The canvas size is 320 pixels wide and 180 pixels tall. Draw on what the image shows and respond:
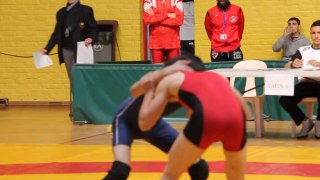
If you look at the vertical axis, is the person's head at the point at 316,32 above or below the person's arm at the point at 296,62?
above

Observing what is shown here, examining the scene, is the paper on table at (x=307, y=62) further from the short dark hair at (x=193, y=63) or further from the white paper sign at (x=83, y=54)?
the short dark hair at (x=193, y=63)

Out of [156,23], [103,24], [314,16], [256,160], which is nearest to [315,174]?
[256,160]

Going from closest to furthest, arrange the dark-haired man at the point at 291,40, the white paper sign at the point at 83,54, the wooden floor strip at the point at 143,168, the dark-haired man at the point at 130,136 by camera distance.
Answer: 1. the dark-haired man at the point at 130,136
2. the wooden floor strip at the point at 143,168
3. the white paper sign at the point at 83,54
4. the dark-haired man at the point at 291,40

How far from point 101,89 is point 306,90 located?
304 cm

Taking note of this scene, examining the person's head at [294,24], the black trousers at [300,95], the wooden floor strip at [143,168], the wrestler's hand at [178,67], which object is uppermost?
the wrestler's hand at [178,67]

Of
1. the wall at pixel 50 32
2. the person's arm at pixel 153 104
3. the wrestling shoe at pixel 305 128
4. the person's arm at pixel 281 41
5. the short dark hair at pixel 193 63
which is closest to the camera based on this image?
the person's arm at pixel 153 104

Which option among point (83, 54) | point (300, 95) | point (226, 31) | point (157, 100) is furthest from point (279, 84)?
point (157, 100)

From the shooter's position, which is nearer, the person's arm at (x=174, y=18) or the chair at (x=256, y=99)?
the chair at (x=256, y=99)

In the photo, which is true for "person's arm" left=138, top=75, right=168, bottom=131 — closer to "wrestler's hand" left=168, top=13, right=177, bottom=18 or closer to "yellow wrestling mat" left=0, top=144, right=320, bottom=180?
"yellow wrestling mat" left=0, top=144, right=320, bottom=180

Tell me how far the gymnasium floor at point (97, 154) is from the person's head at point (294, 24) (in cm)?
215

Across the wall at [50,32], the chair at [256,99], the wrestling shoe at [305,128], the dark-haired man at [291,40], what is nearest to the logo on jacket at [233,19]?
the chair at [256,99]

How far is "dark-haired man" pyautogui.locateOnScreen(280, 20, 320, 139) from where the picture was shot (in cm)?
894

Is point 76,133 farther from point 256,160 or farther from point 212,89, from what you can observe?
point 212,89

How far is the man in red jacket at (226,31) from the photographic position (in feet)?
35.9
